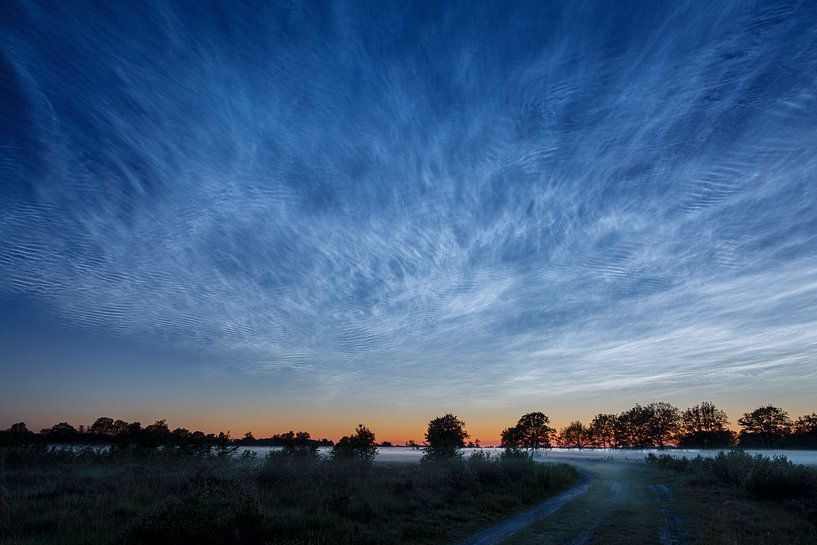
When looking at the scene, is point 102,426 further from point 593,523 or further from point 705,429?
point 705,429

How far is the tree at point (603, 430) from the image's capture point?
540ft

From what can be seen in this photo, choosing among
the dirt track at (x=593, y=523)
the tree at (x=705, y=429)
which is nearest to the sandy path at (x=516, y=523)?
the dirt track at (x=593, y=523)

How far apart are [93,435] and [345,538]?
75419 mm

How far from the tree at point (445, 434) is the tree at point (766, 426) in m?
121

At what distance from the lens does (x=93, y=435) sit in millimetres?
66750

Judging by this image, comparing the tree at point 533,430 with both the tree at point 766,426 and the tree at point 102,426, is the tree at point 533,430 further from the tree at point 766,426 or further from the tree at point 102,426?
the tree at point 102,426

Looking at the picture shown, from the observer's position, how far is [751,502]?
A: 22.7 meters

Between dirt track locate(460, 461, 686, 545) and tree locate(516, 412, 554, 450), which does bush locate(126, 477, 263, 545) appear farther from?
tree locate(516, 412, 554, 450)

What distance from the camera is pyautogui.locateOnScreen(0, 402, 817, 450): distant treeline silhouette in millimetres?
52156

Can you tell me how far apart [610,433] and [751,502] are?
16598cm

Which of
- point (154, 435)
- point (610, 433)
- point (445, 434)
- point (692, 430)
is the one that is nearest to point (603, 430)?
point (610, 433)

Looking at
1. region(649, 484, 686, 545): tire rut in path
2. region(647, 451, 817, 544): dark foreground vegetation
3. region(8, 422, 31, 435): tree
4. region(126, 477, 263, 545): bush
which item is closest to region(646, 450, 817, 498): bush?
region(647, 451, 817, 544): dark foreground vegetation

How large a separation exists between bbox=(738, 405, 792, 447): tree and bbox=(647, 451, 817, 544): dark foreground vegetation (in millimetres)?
126769

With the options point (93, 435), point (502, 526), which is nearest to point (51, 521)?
point (502, 526)
